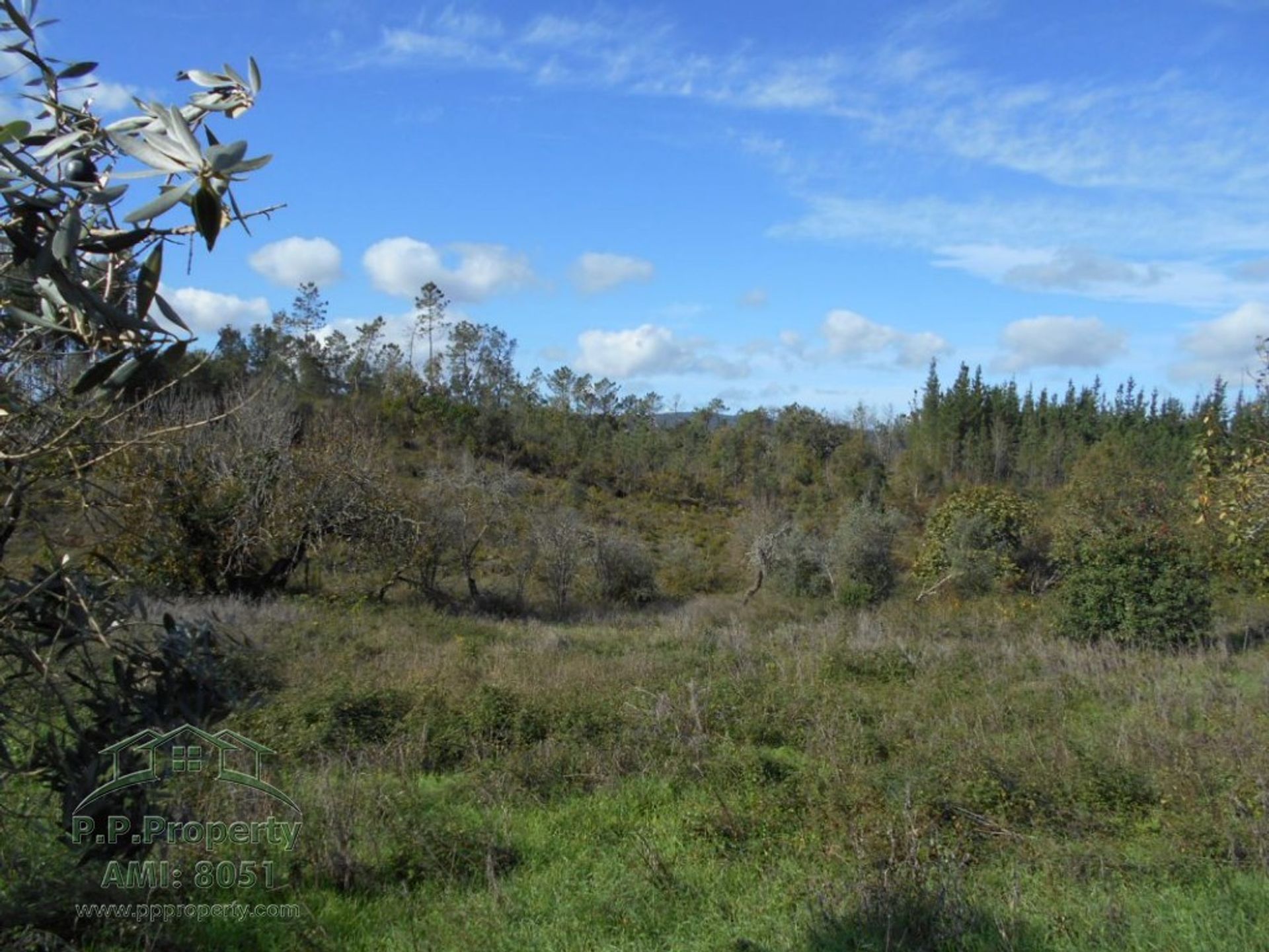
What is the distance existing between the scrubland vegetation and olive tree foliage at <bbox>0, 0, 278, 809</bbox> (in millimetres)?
13

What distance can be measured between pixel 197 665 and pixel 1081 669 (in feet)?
35.7

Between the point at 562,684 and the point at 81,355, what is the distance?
25.3 feet

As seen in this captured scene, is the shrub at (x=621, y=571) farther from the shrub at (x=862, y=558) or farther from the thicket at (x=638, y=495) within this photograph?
the shrub at (x=862, y=558)

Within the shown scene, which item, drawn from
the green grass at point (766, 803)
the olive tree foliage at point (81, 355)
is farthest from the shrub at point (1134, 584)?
the olive tree foliage at point (81, 355)

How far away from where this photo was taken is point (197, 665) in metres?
2.29

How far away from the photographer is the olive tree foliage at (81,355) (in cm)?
140

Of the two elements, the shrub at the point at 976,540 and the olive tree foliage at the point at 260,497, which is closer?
the olive tree foliage at the point at 260,497

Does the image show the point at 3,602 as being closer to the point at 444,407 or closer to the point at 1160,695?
the point at 1160,695

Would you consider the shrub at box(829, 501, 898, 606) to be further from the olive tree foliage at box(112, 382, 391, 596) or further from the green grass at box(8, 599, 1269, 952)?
the olive tree foliage at box(112, 382, 391, 596)

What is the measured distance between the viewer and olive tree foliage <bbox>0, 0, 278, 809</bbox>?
4.60ft

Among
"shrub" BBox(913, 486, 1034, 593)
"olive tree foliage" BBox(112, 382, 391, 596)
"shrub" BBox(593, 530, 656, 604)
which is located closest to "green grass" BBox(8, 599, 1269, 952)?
"olive tree foliage" BBox(112, 382, 391, 596)

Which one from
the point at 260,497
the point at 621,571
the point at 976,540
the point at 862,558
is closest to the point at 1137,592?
the point at 976,540

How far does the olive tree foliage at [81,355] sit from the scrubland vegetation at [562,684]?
1 centimetres

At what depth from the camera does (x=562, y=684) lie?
9438mm
